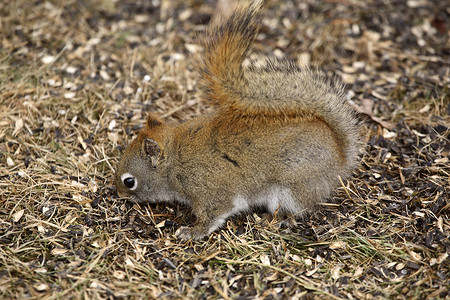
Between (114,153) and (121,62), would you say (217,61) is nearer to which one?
(114,153)

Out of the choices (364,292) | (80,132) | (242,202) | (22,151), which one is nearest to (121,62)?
(80,132)

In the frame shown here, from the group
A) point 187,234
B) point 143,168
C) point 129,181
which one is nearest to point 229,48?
point 143,168

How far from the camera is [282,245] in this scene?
3262mm

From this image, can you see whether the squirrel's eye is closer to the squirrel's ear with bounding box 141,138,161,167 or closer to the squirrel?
the squirrel

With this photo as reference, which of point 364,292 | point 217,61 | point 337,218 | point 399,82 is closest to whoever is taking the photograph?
point 364,292

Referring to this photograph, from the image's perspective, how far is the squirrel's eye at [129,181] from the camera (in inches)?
136

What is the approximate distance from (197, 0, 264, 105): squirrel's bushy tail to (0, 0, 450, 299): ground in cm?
89

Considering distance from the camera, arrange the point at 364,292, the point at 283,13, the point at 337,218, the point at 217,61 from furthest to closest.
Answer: the point at 283,13
the point at 337,218
the point at 217,61
the point at 364,292

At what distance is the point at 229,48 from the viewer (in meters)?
3.18

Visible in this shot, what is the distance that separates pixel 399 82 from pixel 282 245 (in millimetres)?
2363

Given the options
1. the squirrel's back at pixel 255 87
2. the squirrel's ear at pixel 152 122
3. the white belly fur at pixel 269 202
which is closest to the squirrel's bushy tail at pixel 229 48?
the squirrel's back at pixel 255 87

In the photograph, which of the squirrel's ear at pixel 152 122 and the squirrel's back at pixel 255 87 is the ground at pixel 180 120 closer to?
the squirrel's ear at pixel 152 122

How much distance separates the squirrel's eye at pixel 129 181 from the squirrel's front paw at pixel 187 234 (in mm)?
489

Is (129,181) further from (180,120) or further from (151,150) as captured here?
(180,120)
